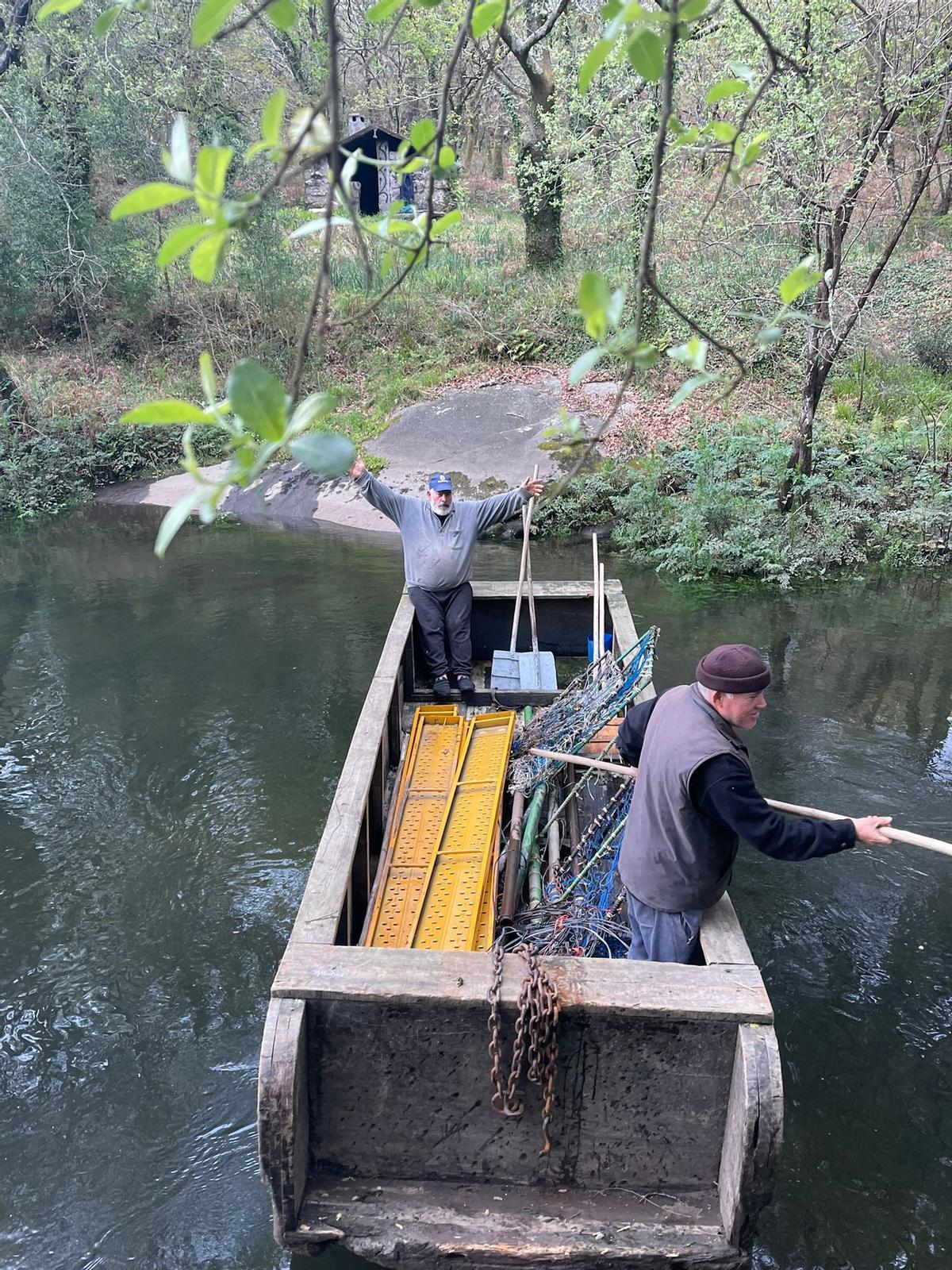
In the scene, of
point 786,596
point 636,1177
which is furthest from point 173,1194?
point 786,596

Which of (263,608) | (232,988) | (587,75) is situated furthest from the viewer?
(263,608)

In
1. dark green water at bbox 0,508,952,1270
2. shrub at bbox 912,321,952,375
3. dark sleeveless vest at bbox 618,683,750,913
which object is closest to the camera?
dark sleeveless vest at bbox 618,683,750,913

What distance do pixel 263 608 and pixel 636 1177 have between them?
8.50 meters

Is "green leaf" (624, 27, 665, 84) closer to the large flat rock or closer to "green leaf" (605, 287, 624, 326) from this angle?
"green leaf" (605, 287, 624, 326)

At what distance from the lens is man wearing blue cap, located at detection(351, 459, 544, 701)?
662 centimetres

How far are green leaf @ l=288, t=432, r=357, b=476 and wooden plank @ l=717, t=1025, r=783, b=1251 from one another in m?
2.44

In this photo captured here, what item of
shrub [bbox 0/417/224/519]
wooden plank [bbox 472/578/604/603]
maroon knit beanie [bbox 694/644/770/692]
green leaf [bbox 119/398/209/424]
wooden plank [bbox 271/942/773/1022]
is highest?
green leaf [bbox 119/398/209/424]

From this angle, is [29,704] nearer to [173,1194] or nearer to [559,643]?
[559,643]

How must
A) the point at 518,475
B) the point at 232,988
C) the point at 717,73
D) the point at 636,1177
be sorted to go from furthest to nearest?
the point at 518,475, the point at 717,73, the point at 232,988, the point at 636,1177

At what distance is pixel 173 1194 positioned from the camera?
13.0ft

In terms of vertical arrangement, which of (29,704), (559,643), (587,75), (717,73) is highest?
(717,73)

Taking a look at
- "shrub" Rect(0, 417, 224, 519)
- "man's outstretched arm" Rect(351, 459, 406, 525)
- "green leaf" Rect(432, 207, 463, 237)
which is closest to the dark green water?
"man's outstretched arm" Rect(351, 459, 406, 525)

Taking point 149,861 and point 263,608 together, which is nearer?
point 149,861

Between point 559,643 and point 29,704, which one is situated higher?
point 559,643
